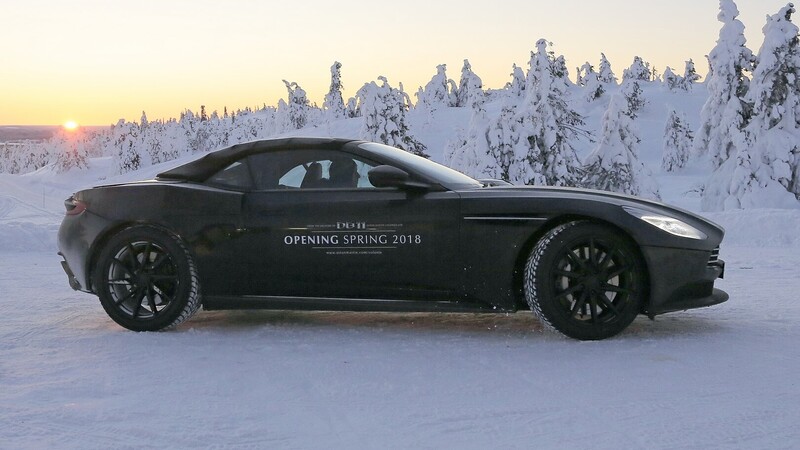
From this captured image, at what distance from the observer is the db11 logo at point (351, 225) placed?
5676 millimetres

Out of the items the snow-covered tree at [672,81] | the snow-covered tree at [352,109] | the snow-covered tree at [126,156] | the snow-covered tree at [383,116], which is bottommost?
the snow-covered tree at [126,156]

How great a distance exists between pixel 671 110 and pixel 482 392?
8163 cm

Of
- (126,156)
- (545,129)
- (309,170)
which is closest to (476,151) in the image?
(545,129)

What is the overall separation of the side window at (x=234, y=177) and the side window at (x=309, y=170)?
0.07 meters

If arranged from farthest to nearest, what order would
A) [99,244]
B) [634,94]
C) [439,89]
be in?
[439,89], [634,94], [99,244]

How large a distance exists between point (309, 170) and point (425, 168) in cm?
82

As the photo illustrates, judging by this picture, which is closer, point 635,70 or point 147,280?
point 147,280

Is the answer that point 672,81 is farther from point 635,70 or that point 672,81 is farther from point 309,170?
point 309,170

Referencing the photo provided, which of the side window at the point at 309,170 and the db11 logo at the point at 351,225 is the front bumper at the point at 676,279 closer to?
the db11 logo at the point at 351,225

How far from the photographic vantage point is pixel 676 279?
17.9 feet

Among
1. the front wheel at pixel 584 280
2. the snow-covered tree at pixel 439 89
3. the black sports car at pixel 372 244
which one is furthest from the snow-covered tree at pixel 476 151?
the snow-covered tree at pixel 439 89

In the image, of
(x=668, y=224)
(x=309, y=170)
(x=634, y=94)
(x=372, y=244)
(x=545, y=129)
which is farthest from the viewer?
(x=634, y=94)

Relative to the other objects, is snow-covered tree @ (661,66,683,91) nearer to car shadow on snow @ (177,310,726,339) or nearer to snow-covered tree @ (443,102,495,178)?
snow-covered tree @ (443,102,495,178)

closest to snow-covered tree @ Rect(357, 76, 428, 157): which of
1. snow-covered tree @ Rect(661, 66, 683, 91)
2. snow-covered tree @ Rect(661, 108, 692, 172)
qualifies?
snow-covered tree @ Rect(661, 108, 692, 172)
